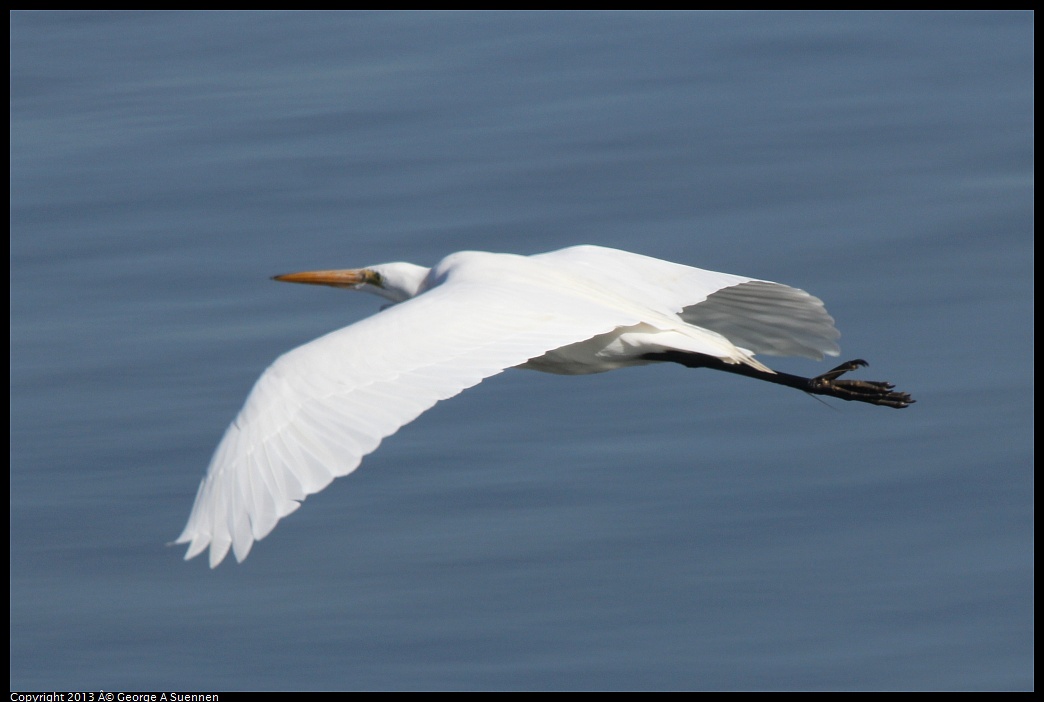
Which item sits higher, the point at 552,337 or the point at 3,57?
the point at 3,57

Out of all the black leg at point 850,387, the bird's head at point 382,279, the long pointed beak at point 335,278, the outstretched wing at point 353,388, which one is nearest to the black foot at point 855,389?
the black leg at point 850,387

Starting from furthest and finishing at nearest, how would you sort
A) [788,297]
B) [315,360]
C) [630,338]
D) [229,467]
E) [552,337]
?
[788,297] → [630,338] → [552,337] → [315,360] → [229,467]

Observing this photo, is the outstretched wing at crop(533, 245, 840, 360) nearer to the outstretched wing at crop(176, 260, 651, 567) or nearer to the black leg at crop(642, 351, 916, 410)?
the black leg at crop(642, 351, 916, 410)

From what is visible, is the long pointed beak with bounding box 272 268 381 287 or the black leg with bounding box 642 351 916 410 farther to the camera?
the long pointed beak with bounding box 272 268 381 287

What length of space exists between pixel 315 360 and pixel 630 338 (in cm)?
150

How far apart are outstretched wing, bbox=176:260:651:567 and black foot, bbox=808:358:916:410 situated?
1342mm

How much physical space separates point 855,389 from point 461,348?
224 centimetres

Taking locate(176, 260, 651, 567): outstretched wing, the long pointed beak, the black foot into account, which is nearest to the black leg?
the black foot

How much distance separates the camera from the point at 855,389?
7.32 meters

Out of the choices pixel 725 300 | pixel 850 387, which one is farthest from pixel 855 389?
pixel 725 300

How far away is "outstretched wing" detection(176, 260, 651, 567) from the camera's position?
16.7ft

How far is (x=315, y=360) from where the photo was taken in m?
5.61

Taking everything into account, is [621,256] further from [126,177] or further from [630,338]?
[126,177]

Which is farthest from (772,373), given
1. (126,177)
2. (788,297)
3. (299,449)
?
(126,177)
